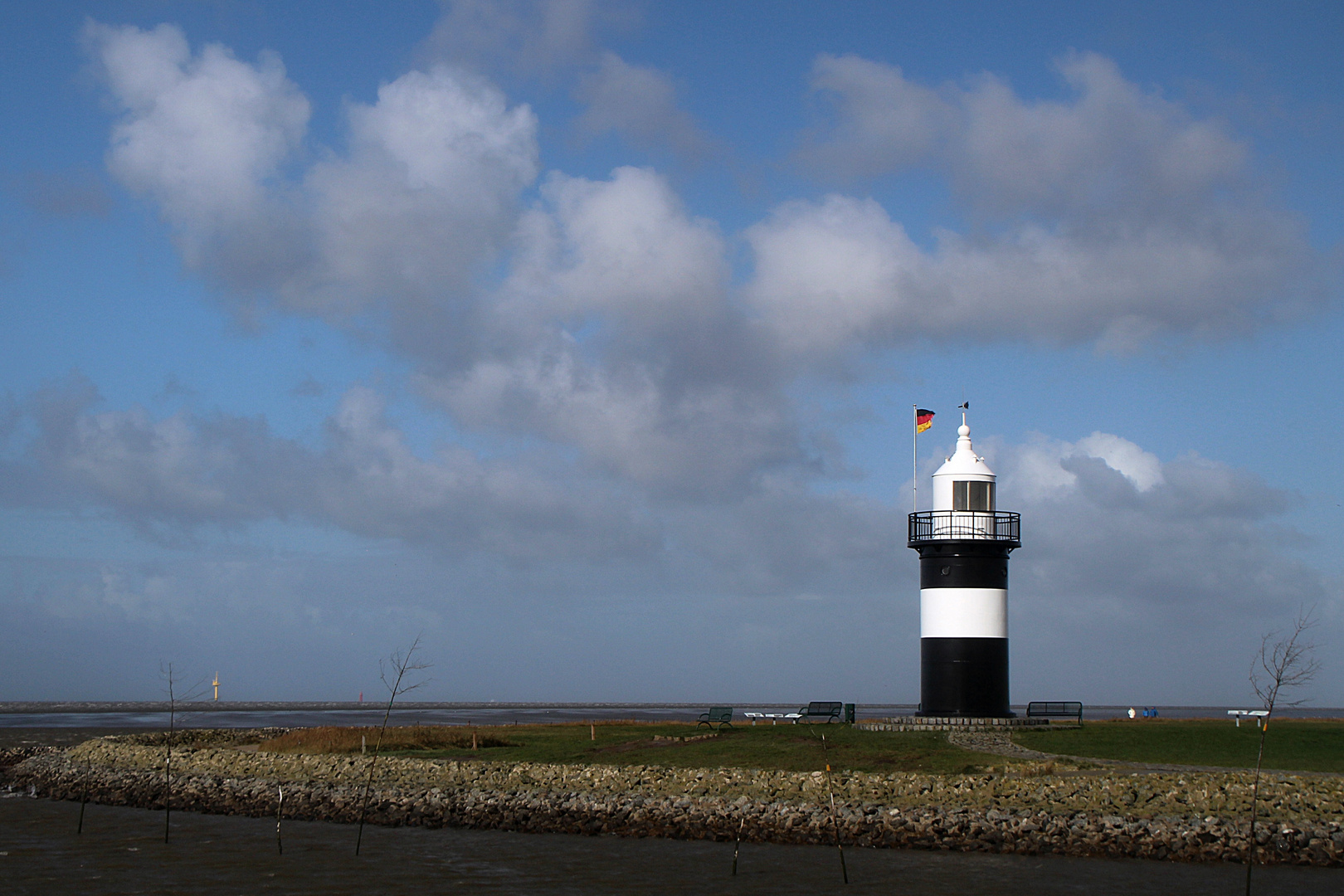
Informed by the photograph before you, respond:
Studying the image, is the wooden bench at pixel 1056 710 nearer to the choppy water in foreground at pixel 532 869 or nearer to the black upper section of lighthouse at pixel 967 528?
Result: the black upper section of lighthouse at pixel 967 528

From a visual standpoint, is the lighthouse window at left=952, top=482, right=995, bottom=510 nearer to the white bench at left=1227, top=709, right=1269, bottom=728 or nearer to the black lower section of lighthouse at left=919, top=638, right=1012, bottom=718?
the black lower section of lighthouse at left=919, top=638, right=1012, bottom=718

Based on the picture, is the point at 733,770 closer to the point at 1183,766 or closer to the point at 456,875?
the point at 456,875

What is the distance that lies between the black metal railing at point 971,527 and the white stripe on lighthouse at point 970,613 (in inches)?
63.3

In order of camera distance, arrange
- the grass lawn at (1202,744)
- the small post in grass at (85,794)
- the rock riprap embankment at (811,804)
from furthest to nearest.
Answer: the grass lawn at (1202,744) < the small post in grass at (85,794) < the rock riprap embankment at (811,804)

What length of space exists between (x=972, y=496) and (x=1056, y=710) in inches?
342

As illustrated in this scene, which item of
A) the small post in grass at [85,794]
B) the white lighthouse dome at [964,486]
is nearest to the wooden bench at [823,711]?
the white lighthouse dome at [964,486]

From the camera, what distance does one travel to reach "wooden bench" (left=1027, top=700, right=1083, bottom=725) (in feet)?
128

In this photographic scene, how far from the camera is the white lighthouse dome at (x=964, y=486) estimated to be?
37.5 m

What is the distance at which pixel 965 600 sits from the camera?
36.3 metres

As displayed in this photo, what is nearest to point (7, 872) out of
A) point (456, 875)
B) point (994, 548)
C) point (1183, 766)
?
point (456, 875)

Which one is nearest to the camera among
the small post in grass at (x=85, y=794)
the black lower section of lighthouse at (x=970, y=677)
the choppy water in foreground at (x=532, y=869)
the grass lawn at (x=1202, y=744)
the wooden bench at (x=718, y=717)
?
the choppy water in foreground at (x=532, y=869)

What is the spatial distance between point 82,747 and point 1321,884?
3912cm

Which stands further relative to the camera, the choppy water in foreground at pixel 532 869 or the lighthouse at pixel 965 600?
the lighthouse at pixel 965 600

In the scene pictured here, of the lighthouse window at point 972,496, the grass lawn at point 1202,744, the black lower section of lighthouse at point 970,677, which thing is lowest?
the grass lawn at point 1202,744
